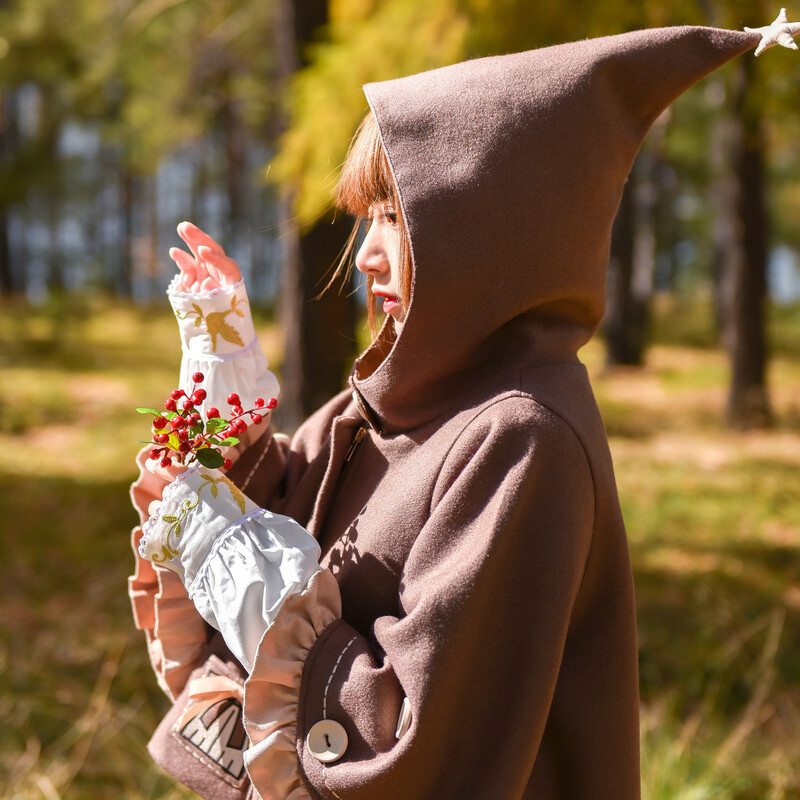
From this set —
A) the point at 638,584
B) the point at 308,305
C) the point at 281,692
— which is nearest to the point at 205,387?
the point at 281,692

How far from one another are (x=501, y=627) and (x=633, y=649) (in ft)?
0.99

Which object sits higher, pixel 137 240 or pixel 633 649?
pixel 633 649

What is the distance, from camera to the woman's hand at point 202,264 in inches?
68.9

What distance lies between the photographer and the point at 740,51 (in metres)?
1.41

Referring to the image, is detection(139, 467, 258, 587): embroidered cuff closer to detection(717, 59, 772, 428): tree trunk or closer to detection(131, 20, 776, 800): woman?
detection(131, 20, 776, 800): woman

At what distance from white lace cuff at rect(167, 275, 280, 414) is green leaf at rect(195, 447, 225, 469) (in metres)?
0.28

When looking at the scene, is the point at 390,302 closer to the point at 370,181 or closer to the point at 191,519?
the point at 370,181

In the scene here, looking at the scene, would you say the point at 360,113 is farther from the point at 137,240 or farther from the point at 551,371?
the point at 137,240

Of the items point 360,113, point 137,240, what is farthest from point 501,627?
point 137,240

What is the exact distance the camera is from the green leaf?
147cm

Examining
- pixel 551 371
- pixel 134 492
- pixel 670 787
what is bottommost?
pixel 670 787

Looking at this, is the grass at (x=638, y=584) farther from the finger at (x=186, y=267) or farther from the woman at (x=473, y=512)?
the finger at (x=186, y=267)

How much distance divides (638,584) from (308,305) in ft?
8.66

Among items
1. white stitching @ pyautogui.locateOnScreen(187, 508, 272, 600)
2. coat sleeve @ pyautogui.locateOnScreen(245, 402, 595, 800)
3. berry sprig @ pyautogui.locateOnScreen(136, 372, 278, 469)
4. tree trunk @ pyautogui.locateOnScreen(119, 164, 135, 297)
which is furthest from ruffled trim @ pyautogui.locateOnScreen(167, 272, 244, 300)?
tree trunk @ pyautogui.locateOnScreen(119, 164, 135, 297)
